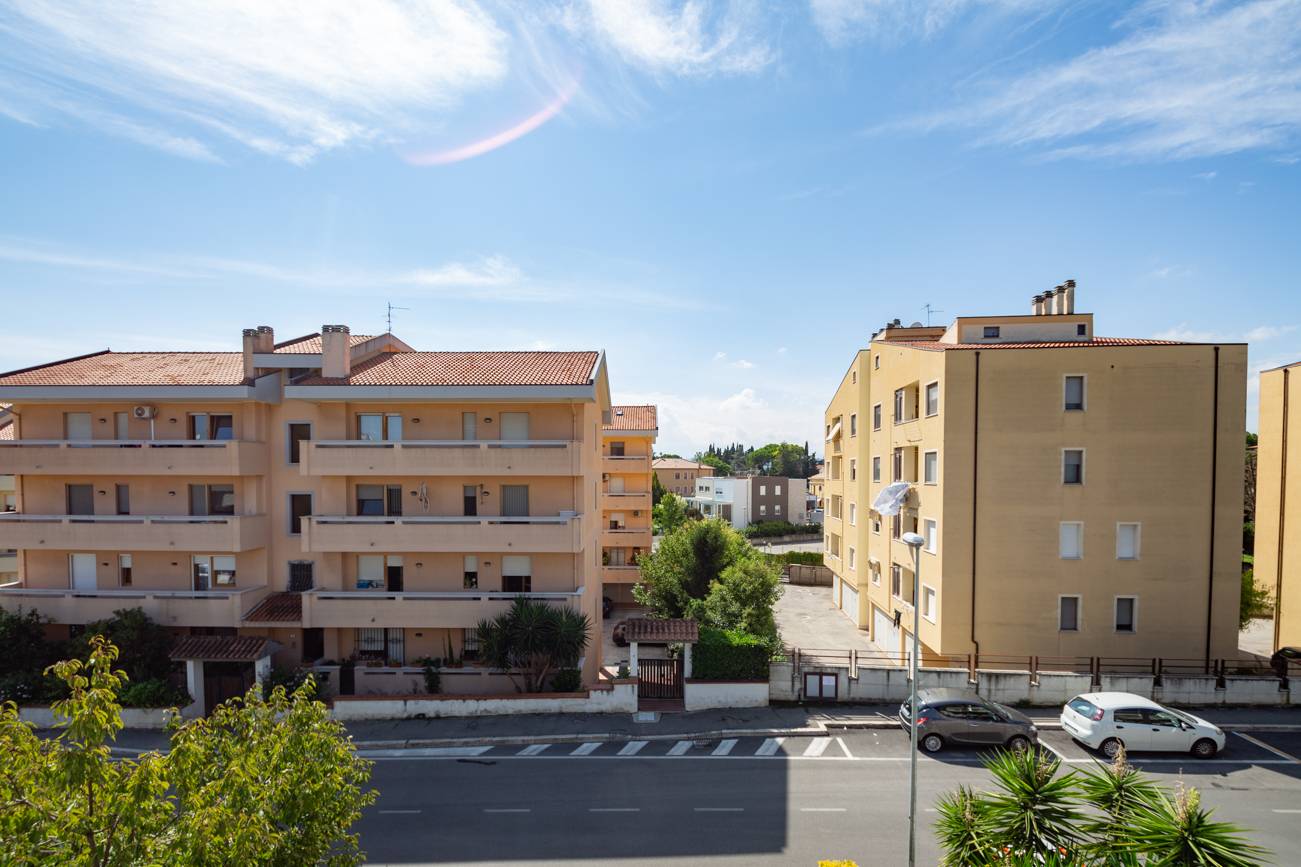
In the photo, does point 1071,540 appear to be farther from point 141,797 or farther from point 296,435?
point 296,435

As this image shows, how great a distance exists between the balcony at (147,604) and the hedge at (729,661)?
15.9 meters

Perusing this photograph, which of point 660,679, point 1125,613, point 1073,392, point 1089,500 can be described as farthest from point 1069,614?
point 660,679

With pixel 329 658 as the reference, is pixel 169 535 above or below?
above

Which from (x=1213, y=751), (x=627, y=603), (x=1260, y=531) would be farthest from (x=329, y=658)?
(x=1260, y=531)

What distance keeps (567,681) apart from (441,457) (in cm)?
871

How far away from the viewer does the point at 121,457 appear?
23.2 meters

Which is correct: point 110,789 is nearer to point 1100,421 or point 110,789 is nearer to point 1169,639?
point 1100,421

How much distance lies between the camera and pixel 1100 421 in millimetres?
23281

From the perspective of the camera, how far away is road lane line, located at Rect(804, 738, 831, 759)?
18.8m

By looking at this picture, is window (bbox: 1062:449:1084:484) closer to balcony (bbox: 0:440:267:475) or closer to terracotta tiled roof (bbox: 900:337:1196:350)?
terracotta tiled roof (bbox: 900:337:1196:350)

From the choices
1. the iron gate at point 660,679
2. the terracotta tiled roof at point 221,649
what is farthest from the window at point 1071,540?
the terracotta tiled roof at point 221,649

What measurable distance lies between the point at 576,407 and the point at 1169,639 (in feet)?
73.3

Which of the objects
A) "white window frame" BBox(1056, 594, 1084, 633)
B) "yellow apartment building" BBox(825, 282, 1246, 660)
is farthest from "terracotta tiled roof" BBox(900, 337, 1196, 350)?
"white window frame" BBox(1056, 594, 1084, 633)

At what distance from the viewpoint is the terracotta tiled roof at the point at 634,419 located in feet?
135
